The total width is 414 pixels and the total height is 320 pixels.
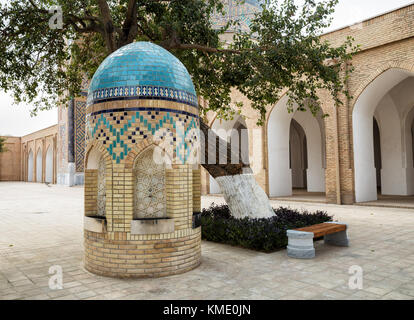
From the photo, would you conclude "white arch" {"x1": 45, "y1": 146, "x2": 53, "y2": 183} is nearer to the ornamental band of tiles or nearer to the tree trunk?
the tree trunk

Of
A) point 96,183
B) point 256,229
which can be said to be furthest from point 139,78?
point 256,229

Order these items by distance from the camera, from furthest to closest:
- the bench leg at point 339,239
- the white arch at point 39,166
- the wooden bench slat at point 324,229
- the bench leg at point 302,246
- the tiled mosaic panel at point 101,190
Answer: the white arch at point 39,166, the bench leg at point 339,239, the wooden bench slat at point 324,229, the bench leg at point 302,246, the tiled mosaic panel at point 101,190

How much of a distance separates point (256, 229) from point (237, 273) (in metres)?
1.64

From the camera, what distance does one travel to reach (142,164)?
4734 millimetres

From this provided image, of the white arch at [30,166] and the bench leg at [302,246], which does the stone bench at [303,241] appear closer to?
the bench leg at [302,246]

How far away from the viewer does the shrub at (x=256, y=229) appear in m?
5.92

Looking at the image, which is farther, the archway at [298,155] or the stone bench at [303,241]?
the archway at [298,155]

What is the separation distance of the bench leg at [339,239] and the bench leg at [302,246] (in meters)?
1.11

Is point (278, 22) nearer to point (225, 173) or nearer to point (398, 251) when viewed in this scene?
point (225, 173)

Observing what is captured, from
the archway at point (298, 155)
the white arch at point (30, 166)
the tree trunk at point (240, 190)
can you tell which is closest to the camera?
the tree trunk at point (240, 190)

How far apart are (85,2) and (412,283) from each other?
861cm

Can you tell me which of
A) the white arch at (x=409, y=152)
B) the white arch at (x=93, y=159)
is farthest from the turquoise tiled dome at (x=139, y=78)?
the white arch at (x=409, y=152)
